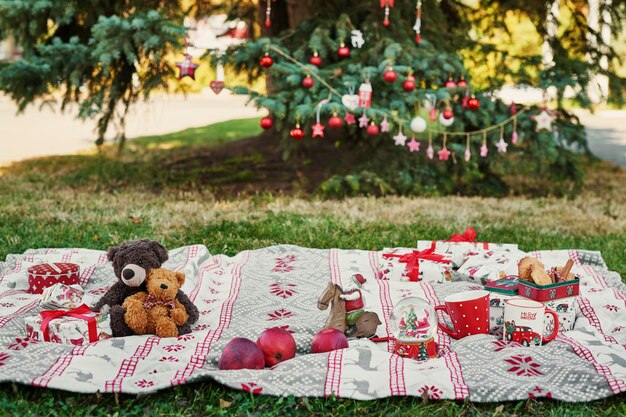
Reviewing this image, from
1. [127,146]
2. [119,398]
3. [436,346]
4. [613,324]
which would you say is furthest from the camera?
[127,146]

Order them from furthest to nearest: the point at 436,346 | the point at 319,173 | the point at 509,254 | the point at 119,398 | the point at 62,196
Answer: the point at 319,173 → the point at 62,196 → the point at 509,254 → the point at 436,346 → the point at 119,398

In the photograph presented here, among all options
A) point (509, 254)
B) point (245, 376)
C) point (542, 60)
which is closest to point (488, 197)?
point (542, 60)

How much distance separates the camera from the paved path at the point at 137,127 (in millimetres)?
12164

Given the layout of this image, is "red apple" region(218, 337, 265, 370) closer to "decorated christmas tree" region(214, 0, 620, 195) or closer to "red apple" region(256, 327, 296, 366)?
"red apple" region(256, 327, 296, 366)

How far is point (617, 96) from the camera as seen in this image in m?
8.33

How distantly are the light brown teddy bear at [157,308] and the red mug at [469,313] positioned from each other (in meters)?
1.22

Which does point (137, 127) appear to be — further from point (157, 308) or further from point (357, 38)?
point (157, 308)

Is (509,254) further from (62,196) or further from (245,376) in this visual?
(62,196)

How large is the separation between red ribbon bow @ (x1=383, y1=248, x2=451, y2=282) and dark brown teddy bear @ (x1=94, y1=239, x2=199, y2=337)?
4.38 feet

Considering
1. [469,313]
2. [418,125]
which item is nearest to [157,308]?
[469,313]

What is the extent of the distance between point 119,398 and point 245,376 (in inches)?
19.0

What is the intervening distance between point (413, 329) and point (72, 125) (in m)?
13.9

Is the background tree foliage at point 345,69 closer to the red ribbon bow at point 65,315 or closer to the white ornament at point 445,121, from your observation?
the white ornament at point 445,121

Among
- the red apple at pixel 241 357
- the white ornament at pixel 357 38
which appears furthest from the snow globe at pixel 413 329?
the white ornament at pixel 357 38
